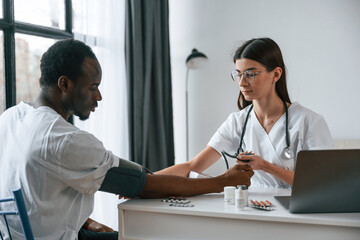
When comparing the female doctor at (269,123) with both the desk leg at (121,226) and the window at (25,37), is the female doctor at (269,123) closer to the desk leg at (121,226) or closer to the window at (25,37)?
the desk leg at (121,226)

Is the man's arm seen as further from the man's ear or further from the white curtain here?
the white curtain

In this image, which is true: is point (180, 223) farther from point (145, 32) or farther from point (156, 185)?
point (145, 32)

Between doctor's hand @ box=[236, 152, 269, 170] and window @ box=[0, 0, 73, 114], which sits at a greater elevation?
window @ box=[0, 0, 73, 114]

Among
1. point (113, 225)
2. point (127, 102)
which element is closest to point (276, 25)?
point (127, 102)

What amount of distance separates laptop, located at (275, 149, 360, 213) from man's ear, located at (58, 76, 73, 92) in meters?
0.85

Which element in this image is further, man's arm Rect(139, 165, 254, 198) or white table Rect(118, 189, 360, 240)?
man's arm Rect(139, 165, 254, 198)

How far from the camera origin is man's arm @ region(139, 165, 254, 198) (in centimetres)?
157

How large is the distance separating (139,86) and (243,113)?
155 cm

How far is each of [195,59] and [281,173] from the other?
2056mm

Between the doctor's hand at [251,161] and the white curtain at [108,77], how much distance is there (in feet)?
5.44

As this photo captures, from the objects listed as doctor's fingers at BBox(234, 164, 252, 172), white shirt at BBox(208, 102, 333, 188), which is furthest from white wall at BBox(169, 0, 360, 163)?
doctor's fingers at BBox(234, 164, 252, 172)

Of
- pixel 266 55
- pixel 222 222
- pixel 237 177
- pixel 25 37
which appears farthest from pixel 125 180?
pixel 25 37

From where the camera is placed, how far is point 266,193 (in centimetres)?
172

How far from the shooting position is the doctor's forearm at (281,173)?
183 cm
